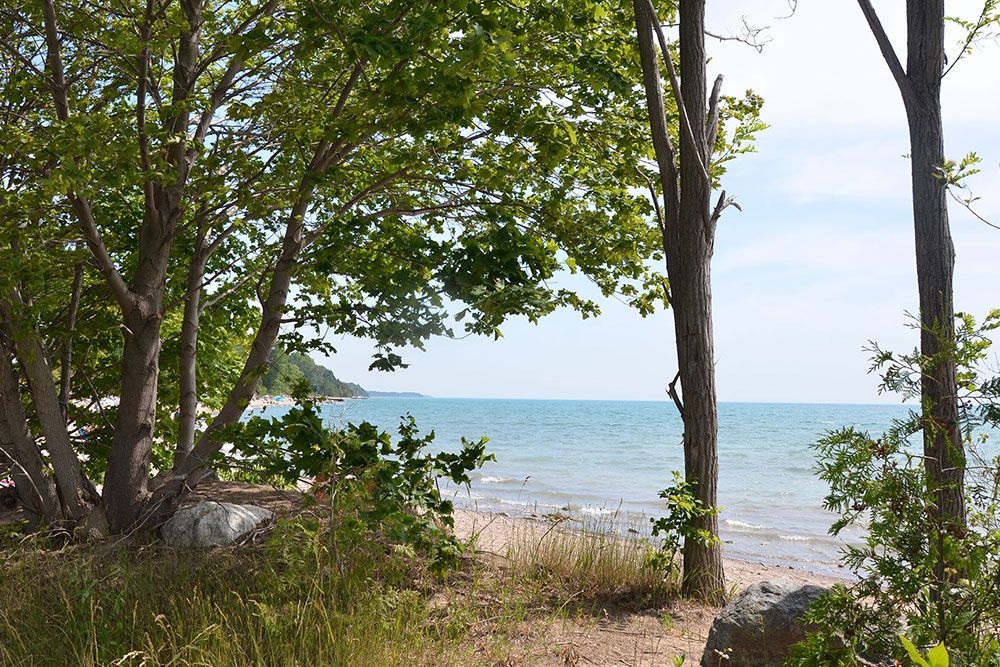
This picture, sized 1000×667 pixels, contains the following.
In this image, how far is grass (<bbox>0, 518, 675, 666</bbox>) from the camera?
4434mm

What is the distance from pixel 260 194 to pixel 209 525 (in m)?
3.23

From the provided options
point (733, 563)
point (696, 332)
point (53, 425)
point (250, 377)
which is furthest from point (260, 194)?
point (733, 563)

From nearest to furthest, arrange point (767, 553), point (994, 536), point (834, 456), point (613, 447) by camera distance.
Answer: point (994, 536) → point (834, 456) → point (767, 553) → point (613, 447)

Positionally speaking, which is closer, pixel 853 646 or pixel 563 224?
pixel 853 646

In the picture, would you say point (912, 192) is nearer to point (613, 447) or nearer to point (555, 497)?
point (555, 497)

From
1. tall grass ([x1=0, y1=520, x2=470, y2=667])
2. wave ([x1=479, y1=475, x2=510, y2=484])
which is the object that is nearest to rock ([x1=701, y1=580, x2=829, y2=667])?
tall grass ([x1=0, y1=520, x2=470, y2=667])

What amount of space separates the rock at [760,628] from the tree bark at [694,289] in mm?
1676

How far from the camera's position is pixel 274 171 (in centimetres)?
762

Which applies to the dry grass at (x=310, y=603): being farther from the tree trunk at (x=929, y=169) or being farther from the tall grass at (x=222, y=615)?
the tree trunk at (x=929, y=169)

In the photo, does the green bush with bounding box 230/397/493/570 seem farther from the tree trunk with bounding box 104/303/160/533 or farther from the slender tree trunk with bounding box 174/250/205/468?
the slender tree trunk with bounding box 174/250/205/468

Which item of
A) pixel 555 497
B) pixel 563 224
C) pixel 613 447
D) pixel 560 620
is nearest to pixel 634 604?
pixel 560 620

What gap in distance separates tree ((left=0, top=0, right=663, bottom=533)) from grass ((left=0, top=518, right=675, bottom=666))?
1.61 metres

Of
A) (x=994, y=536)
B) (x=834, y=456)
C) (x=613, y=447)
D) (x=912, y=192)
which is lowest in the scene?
(x=613, y=447)

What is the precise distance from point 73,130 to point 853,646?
6.26 m
